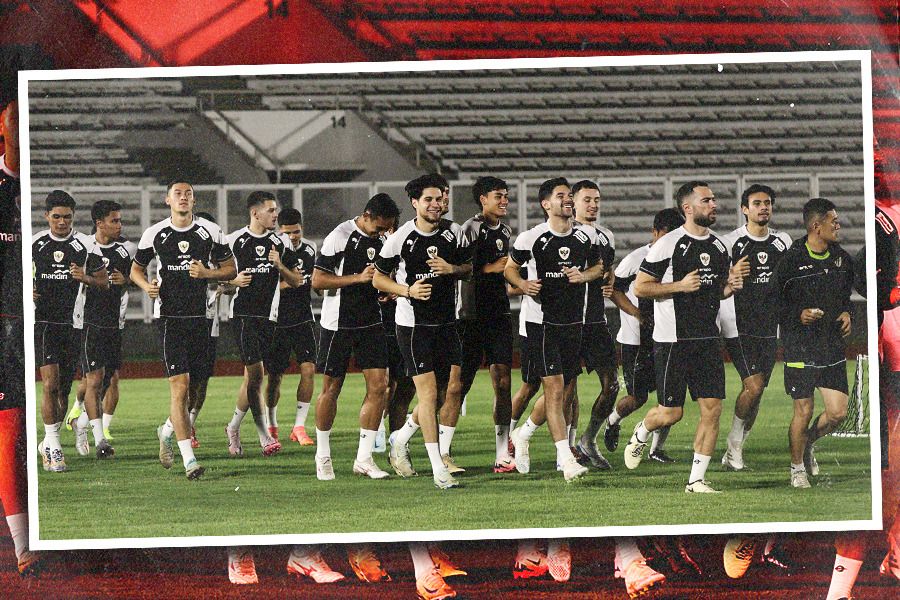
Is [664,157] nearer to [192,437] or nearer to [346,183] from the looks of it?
[346,183]

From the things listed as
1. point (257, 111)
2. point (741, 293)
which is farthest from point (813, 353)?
point (257, 111)

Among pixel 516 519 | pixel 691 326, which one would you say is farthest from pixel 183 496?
pixel 691 326

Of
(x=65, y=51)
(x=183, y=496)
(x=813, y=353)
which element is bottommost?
(x=183, y=496)

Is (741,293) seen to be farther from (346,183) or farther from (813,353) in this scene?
(346,183)

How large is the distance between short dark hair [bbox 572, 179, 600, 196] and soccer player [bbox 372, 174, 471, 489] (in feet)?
1.94

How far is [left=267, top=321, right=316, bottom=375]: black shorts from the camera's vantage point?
522cm

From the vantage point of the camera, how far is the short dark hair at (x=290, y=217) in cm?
509

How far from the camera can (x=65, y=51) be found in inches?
198

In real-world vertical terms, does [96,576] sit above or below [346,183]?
below

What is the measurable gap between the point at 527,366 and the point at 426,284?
65cm

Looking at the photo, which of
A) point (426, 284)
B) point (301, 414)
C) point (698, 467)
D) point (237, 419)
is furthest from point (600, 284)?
point (237, 419)

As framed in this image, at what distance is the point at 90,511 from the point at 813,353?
3.49 metres

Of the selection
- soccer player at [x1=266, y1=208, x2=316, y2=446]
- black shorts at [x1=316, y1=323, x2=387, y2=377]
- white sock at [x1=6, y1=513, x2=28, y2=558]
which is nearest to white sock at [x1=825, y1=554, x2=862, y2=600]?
black shorts at [x1=316, y1=323, x2=387, y2=377]

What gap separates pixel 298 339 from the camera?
5227mm
